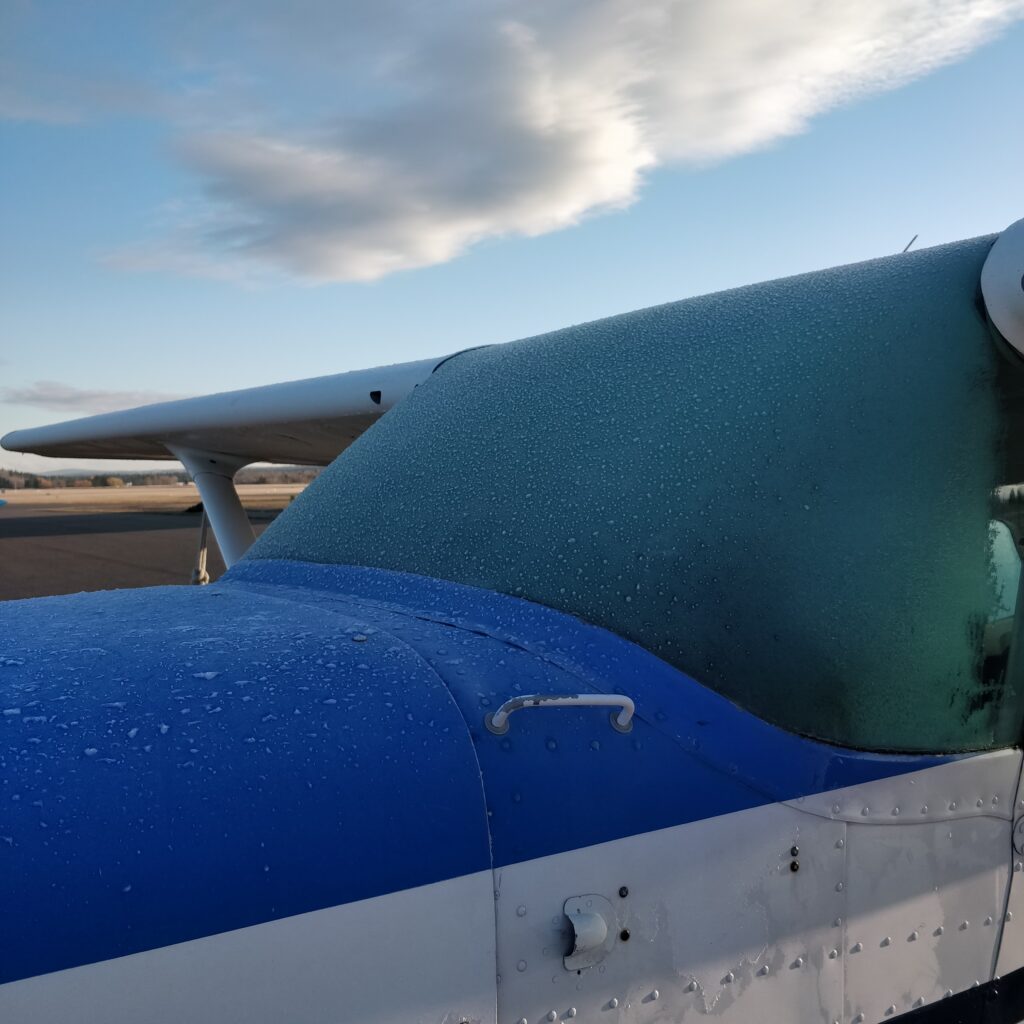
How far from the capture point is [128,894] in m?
1.16

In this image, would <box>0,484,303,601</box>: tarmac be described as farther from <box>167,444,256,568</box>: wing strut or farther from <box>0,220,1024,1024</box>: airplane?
<box>0,220,1024,1024</box>: airplane

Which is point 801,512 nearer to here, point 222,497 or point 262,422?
point 262,422

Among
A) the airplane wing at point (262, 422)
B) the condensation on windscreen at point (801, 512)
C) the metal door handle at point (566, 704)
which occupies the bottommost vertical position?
the metal door handle at point (566, 704)

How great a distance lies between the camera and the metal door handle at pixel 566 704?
1475 mm

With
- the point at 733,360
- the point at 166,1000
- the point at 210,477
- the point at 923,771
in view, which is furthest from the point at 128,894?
the point at 210,477

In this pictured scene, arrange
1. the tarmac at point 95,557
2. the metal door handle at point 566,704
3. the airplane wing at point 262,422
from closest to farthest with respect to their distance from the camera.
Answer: the metal door handle at point 566,704
the airplane wing at point 262,422
the tarmac at point 95,557

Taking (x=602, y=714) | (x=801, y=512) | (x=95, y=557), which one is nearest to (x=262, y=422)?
(x=801, y=512)

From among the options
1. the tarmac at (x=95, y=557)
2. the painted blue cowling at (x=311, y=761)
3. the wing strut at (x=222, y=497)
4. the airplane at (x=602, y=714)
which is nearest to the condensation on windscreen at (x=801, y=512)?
the airplane at (x=602, y=714)

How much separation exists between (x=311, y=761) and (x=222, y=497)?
15.8ft

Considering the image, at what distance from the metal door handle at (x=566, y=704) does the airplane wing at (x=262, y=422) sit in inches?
108

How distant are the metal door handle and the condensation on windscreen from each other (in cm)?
25

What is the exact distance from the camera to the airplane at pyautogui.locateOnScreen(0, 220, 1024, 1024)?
1.23 meters

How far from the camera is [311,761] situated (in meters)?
1.35

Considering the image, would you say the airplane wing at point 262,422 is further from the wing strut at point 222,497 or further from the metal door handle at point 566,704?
the metal door handle at point 566,704
